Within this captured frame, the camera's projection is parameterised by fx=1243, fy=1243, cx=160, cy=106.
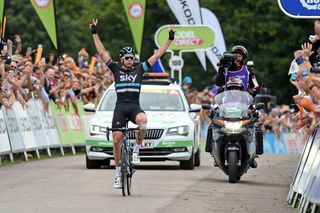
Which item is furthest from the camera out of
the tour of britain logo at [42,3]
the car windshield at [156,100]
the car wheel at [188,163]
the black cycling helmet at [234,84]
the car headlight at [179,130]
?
the tour of britain logo at [42,3]

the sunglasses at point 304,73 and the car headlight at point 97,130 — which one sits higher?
the sunglasses at point 304,73

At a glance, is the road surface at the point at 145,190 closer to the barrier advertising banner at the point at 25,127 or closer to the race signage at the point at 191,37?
the barrier advertising banner at the point at 25,127

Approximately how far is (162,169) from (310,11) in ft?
27.4

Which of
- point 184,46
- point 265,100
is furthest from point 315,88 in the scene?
point 265,100

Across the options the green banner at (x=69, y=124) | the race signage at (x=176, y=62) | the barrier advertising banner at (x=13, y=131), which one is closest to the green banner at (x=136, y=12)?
the race signage at (x=176, y=62)

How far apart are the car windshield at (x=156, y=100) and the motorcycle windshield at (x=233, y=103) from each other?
4.09 m

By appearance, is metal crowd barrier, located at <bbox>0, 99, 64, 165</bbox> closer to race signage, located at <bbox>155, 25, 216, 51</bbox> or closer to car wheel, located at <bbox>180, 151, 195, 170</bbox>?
car wheel, located at <bbox>180, 151, 195, 170</bbox>

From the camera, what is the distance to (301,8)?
1639 centimetres

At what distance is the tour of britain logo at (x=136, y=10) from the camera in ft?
123

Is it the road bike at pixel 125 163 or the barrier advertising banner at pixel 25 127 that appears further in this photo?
the barrier advertising banner at pixel 25 127

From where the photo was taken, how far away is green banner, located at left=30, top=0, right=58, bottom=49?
33.1 meters

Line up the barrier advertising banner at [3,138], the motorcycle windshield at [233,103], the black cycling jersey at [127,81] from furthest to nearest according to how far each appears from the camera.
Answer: the barrier advertising banner at [3,138] → the motorcycle windshield at [233,103] → the black cycling jersey at [127,81]

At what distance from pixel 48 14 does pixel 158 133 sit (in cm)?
1086

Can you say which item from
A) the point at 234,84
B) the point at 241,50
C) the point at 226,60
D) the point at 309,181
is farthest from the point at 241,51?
the point at 309,181
